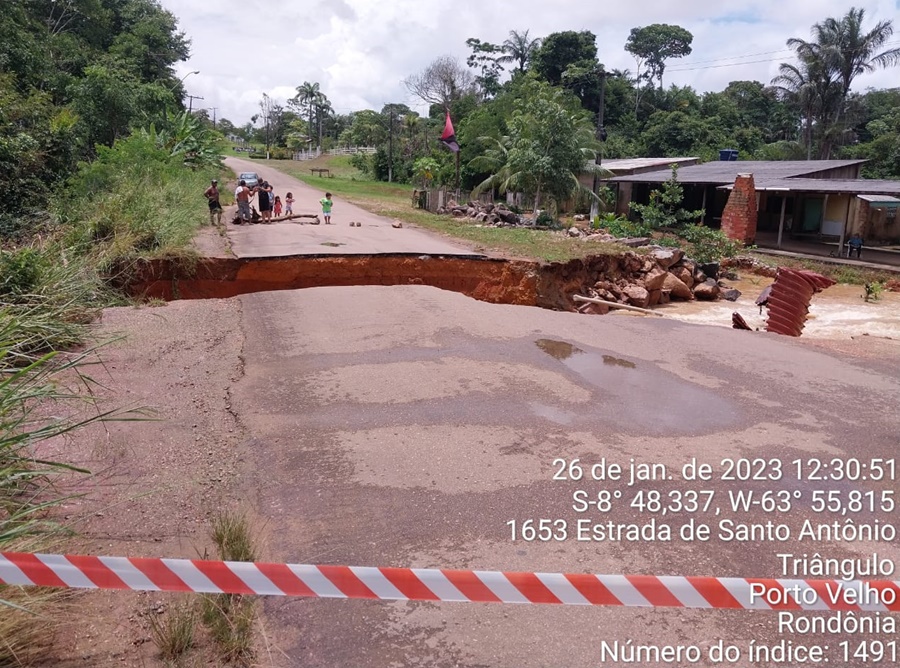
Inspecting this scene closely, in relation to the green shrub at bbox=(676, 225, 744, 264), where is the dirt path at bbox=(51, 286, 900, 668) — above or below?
below

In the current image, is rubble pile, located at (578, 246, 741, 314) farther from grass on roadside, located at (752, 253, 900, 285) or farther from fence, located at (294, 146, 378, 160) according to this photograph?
fence, located at (294, 146, 378, 160)


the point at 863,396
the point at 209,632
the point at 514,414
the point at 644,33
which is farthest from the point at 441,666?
the point at 644,33

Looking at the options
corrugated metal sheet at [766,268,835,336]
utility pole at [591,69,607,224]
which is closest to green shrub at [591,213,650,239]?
utility pole at [591,69,607,224]

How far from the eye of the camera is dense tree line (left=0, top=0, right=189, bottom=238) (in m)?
16.4

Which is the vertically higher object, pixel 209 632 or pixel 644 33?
pixel 644 33

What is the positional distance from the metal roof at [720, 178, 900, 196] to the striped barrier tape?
24304 millimetres

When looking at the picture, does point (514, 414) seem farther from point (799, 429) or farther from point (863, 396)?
point (863, 396)

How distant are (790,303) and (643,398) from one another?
21.0ft

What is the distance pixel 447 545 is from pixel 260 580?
163 centimetres

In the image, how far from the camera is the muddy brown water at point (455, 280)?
41.5 feet

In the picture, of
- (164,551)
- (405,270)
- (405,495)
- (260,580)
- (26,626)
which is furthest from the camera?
(405,270)

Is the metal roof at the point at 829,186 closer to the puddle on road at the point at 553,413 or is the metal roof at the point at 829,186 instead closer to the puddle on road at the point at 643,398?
the puddle on road at the point at 643,398

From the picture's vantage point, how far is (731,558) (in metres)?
4.10

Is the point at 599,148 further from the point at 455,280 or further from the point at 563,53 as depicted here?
the point at 563,53
